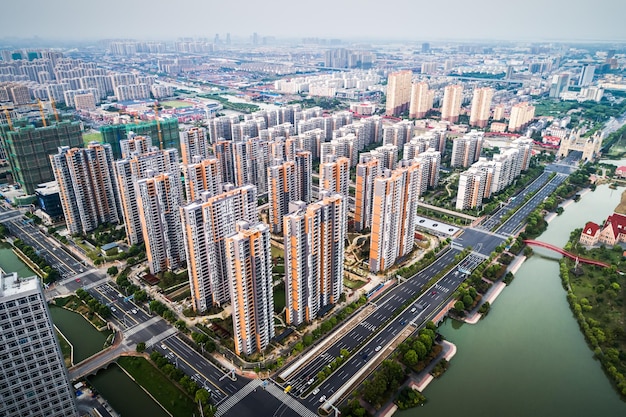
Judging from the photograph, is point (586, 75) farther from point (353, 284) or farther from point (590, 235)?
point (353, 284)

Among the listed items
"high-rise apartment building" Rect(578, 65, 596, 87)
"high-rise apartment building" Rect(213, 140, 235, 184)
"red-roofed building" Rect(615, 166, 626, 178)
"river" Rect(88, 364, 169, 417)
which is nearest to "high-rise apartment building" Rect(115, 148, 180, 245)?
"high-rise apartment building" Rect(213, 140, 235, 184)

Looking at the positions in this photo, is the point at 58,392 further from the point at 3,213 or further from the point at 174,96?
the point at 174,96

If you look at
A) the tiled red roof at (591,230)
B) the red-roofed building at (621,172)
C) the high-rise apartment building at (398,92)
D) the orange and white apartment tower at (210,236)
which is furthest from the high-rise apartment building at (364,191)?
the high-rise apartment building at (398,92)

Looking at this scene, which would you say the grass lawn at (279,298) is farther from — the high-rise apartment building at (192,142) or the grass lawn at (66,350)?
the high-rise apartment building at (192,142)

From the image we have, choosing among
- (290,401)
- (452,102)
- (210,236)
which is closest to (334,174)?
(210,236)

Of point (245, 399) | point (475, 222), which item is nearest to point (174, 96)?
point (475, 222)

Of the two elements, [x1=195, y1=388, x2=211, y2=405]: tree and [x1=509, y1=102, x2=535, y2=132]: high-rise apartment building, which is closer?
[x1=195, y1=388, x2=211, y2=405]: tree

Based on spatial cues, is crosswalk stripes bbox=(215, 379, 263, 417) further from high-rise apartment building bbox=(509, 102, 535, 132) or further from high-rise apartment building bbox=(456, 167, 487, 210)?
high-rise apartment building bbox=(509, 102, 535, 132)
